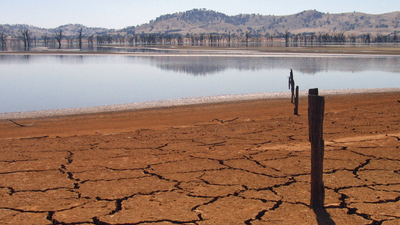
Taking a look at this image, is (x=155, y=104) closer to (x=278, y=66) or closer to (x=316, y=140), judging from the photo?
(x=316, y=140)

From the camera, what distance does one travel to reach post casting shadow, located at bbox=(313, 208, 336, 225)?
141 inches

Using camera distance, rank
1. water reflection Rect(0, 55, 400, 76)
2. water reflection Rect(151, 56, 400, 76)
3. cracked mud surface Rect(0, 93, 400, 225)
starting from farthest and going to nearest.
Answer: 1. water reflection Rect(0, 55, 400, 76)
2. water reflection Rect(151, 56, 400, 76)
3. cracked mud surface Rect(0, 93, 400, 225)

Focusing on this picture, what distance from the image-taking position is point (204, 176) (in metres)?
5.03

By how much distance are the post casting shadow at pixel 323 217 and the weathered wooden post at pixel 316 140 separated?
0.15 feet

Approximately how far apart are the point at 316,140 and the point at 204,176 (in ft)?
6.04

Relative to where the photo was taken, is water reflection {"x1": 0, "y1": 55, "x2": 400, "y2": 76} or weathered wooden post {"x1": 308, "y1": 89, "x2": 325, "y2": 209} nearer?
weathered wooden post {"x1": 308, "y1": 89, "x2": 325, "y2": 209}

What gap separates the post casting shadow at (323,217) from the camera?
11.7 feet

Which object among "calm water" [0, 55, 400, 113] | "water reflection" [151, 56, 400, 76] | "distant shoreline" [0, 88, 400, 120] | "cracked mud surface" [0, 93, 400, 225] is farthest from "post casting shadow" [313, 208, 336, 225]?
"water reflection" [151, 56, 400, 76]

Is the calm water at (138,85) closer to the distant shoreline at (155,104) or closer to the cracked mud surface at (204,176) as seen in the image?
the distant shoreline at (155,104)

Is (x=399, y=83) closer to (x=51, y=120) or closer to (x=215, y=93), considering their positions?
(x=215, y=93)

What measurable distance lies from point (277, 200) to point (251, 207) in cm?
36

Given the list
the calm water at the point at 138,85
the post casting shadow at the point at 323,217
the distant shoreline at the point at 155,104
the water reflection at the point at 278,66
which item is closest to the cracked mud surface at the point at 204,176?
the post casting shadow at the point at 323,217

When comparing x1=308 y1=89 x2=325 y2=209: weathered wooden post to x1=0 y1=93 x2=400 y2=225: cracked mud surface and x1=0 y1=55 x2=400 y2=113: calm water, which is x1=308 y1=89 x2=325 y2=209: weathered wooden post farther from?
x1=0 y1=55 x2=400 y2=113: calm water

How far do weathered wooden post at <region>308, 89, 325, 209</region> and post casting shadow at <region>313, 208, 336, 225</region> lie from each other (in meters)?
0.05
